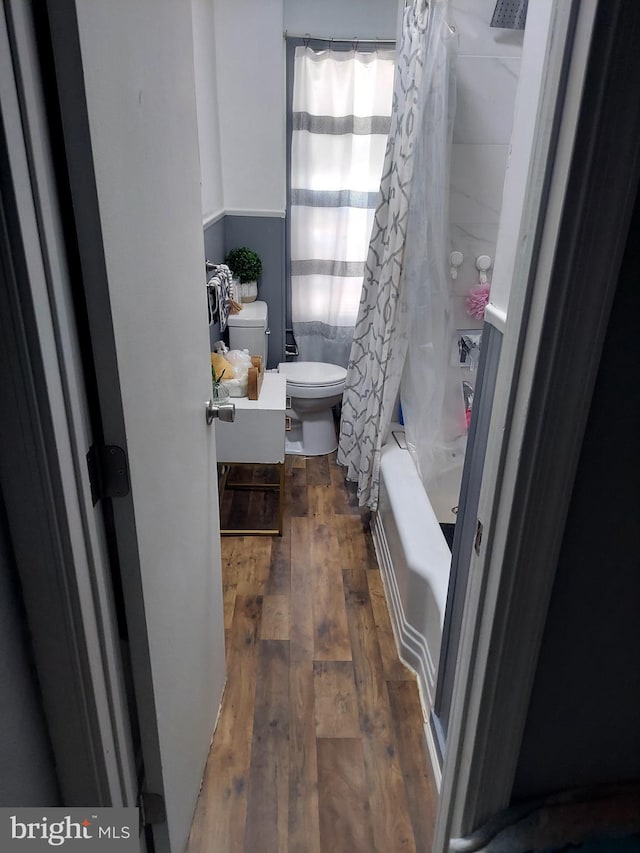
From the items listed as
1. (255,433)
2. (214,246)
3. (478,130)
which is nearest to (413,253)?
(478,130)

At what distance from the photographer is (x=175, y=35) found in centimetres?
106

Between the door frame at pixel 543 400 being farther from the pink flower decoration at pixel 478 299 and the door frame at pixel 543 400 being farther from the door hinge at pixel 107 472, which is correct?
the pink flower decoration at pixel 478 299

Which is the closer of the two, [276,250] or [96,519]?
[96,519]

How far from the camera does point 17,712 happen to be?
32.0 inches

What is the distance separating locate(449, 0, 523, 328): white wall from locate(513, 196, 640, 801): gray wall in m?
1.61

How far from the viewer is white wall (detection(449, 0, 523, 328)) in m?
1.98

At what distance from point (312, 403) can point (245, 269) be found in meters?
0.91

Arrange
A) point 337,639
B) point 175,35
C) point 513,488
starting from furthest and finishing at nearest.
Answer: point 337,639
point 175,35
point 513,488

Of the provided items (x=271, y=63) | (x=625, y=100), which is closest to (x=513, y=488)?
(x=625, y=100)

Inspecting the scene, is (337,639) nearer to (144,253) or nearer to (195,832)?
(195,832)

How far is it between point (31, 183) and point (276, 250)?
2918mm

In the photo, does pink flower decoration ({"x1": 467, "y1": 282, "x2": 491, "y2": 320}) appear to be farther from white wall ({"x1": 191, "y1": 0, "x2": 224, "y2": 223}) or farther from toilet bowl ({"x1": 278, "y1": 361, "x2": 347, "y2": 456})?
white wall ({"x1": 191, "y1": 0, "x2": 224, "y2": 223})

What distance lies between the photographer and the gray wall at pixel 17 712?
30.4 inches

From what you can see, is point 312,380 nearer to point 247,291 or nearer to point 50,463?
point 247,291
